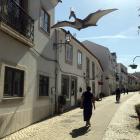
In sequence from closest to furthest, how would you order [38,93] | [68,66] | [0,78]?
[0,78], [38,93], [68,66]

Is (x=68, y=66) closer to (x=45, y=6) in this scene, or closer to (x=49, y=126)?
(x=45, y=6)

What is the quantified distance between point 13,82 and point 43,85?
460 centimetres

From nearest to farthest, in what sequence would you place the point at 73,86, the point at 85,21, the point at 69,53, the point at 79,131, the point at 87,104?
1. the point at 79,131
2. the point at 87,104
3. the point at 85,21
4. the point at 69,53
5. the point at 73,86

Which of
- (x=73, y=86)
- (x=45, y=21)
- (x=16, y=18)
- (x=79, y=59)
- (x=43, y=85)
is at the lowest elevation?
(x=43, y=85)

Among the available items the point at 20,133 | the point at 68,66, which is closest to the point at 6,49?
the point at 20,133

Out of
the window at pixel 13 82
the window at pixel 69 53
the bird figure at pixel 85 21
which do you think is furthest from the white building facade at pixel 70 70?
the window at pixel 13 82

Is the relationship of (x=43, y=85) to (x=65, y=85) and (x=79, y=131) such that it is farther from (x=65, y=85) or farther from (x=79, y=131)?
(x=65, y=85)

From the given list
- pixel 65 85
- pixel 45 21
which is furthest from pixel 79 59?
pixel 45 21

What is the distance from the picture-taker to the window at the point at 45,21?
1681 centimetres

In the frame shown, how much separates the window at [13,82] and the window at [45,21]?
13.8 feet

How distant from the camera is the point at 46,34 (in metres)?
17.5

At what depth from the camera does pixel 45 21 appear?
1769cm

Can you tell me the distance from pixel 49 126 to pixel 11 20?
475 cm

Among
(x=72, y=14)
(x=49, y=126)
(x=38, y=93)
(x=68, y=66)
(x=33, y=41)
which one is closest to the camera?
(x=49, y=126)
